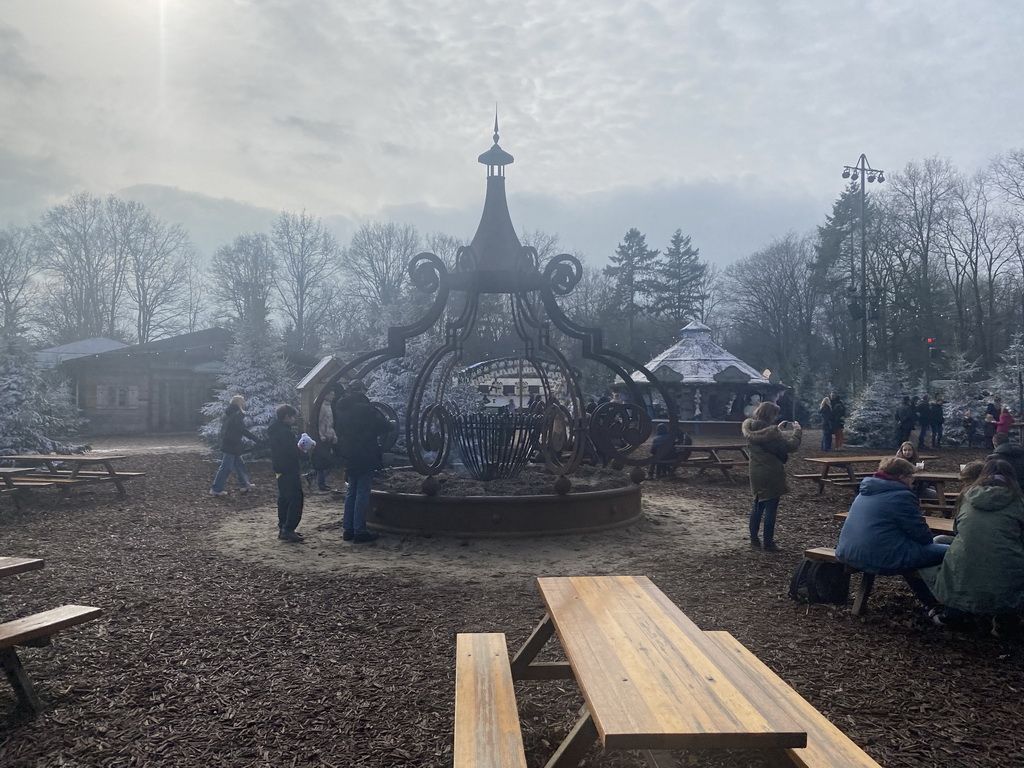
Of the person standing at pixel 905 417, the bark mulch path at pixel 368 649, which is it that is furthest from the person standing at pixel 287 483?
the person standing at pixel 905 417

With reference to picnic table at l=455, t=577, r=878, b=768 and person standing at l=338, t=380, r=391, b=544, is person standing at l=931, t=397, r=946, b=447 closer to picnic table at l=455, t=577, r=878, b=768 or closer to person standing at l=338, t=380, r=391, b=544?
person standing at l=338, t=380, r=391, b=544

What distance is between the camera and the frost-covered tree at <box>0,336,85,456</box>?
16.9 m

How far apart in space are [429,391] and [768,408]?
14321 millimetres

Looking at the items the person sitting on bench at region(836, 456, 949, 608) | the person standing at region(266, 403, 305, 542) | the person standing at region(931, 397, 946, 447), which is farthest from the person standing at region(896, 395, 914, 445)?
the person standing at region(266, 403, 305, 542)

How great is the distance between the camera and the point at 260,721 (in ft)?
12.0

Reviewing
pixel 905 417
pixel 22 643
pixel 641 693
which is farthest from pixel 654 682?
pixel 905 417

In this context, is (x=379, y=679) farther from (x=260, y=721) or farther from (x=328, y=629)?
(x=328, y=629)

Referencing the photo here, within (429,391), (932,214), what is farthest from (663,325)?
(429,391)

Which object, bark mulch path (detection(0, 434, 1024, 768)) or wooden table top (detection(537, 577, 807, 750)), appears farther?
bark mulch path (detection(0, 434, 1024, 768))

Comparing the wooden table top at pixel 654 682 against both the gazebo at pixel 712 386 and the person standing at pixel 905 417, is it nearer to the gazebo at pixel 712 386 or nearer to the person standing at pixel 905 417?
the person standing at pixel 905 417

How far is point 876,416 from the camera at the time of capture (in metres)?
23.9

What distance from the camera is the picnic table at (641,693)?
6.82 ft

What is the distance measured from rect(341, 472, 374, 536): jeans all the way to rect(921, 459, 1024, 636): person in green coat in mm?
5571

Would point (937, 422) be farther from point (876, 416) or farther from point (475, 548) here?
point (475, 548)
